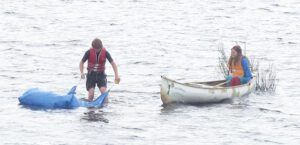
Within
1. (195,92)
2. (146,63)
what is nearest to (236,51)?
(195,92)

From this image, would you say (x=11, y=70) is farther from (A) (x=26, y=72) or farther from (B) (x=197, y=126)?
(B) (x=197, y=126)

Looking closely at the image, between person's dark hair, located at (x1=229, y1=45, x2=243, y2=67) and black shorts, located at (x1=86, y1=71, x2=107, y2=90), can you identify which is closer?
black shorts, located at (x1=86, y1=71, x2=107, y2=90)

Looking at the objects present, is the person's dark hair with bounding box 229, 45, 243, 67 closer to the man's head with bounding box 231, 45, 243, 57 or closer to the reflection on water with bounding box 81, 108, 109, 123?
the man's head with bounding box 231, 45, 243, 57

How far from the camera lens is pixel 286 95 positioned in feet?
81.3

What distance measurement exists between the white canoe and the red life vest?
1.55 m

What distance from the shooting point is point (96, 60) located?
20188 millimetres

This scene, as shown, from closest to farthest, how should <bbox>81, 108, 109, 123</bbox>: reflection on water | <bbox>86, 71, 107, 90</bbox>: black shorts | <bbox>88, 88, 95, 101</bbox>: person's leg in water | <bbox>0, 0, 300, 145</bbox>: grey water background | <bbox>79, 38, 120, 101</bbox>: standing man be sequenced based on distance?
<bbox>0, 0, 300, 145</bbox>: grey water background < <bbox>81, 108, 109, 123</bbox>: reflection on water < <bbox>79, 38, 120, 101</bbox>: standing man < <bbox>86, 71, 107, 90</bbox>: black shorts < <bbox>88, 88, 95, 101</bbox>: person's leg in water

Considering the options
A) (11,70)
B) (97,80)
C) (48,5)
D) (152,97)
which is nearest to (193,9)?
(48,5)

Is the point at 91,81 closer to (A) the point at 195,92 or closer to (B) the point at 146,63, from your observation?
(A) the point at 195,92

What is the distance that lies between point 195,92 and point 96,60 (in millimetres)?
2696

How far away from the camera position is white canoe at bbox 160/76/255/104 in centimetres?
2091

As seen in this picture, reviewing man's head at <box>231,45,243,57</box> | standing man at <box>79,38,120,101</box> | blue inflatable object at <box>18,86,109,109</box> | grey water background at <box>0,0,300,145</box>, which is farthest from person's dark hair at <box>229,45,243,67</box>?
blue inflatable object at <box>18,86,109,109</box>

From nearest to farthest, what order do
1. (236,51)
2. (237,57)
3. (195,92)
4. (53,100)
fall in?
(53,100), (195,92), (236,51), (237,57)

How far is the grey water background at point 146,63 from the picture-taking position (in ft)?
→ 62.8
